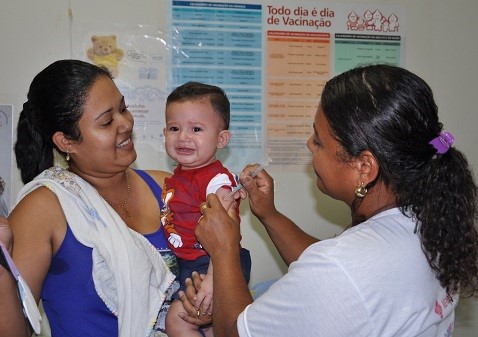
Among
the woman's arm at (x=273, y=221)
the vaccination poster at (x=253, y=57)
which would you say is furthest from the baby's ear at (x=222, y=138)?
the vaccination poster at (x=253, y=57)

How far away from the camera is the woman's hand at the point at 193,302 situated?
1502 millimetres

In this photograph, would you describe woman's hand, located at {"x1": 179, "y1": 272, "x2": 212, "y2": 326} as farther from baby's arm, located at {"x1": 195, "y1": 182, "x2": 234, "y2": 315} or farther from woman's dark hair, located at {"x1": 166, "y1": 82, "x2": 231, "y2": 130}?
woman's dark hair, located at {"x1": 166, "y1": 82, "x2": 231, "y2": 130}

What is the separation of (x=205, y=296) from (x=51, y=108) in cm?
70

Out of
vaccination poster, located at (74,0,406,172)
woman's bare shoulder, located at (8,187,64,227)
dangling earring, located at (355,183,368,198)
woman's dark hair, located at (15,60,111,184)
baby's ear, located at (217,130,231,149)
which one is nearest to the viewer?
dangling earring, located at (355,183,368,198)

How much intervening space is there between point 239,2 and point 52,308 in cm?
157

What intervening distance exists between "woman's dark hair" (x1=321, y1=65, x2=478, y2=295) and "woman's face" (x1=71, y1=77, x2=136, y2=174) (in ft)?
2.28

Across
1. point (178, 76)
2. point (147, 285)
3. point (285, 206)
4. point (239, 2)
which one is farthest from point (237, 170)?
point (147, 285)

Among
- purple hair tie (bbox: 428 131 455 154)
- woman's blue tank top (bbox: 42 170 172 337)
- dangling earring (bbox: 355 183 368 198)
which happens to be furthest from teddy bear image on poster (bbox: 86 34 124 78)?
purple hair tie (bbox: 428 131 455 154)

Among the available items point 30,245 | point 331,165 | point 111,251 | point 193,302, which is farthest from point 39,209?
point 331,165

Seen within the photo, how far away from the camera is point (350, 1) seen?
8.47 ft

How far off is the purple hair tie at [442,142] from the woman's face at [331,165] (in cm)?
18

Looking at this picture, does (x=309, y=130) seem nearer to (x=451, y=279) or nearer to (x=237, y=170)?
(x=237, y=170)

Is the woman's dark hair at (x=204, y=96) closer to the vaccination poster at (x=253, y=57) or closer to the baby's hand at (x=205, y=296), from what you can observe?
the baby's hand at (x=205, y=296)

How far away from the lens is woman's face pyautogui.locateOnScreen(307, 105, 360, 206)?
1.25 m
